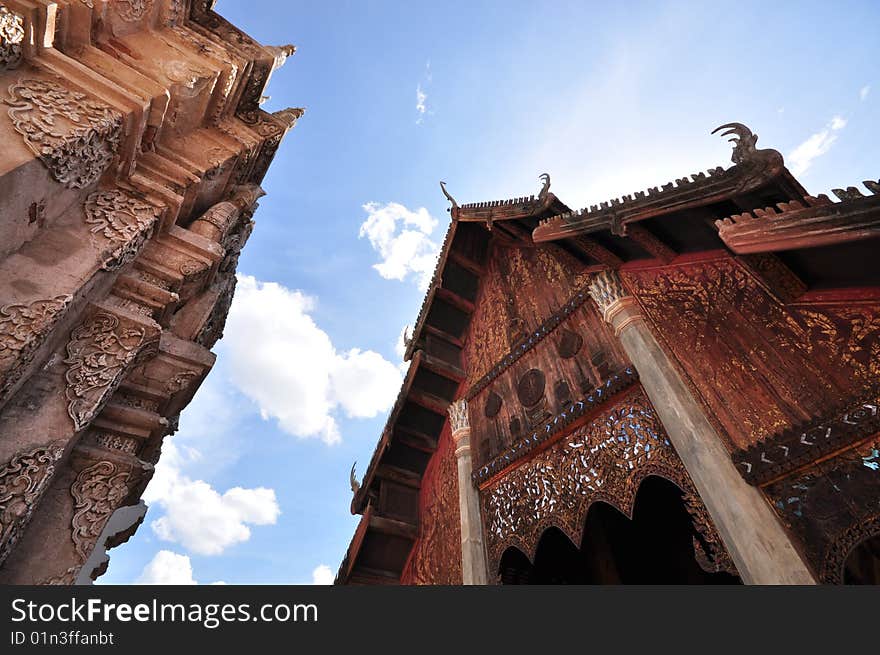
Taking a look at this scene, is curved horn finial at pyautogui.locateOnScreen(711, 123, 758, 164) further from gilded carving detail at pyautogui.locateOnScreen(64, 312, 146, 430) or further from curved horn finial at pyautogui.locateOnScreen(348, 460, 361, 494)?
curved horn finial at pyautogui.locateOnScreen(348, 460, 361, 494)

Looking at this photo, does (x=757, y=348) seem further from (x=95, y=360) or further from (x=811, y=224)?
(x=95, y=360)

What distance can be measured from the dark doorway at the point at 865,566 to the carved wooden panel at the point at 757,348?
200 cm

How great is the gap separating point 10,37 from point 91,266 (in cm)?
147

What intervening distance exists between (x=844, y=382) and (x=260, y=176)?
22.0ft

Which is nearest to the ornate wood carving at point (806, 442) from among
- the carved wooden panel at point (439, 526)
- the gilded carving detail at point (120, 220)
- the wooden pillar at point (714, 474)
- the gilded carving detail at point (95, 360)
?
the wooden pillar at point (714, 474)

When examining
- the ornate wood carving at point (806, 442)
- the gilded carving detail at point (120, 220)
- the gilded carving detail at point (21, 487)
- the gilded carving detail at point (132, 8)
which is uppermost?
the gilded carving detail at point (132, 8)

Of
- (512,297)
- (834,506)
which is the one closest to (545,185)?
(512,297)

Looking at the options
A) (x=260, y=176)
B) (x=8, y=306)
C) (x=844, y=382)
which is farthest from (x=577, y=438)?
(x=260, y=176)

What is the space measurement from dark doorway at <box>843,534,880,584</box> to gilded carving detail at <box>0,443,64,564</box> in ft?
20.3

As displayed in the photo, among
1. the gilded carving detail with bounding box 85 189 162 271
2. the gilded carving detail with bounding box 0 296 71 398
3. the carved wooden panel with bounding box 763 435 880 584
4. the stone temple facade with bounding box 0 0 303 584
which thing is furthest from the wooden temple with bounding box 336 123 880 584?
the gilded carving detail with bounding box 0 296 71 398

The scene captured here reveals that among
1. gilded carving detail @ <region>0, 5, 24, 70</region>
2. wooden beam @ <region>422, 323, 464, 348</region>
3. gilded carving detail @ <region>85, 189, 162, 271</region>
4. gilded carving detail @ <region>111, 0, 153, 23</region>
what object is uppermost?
wooden beam @ <region>422, 323, 464, 348</region>

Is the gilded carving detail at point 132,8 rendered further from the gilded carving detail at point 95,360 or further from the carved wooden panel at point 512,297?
the carved wooden panel at point 512,297

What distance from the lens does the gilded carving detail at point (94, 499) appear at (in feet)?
7.86

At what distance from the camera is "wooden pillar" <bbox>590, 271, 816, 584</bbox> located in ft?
8.54
